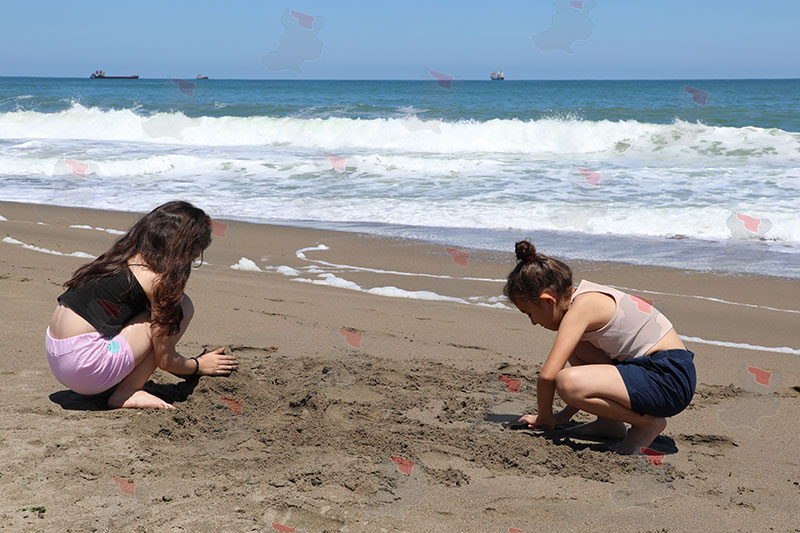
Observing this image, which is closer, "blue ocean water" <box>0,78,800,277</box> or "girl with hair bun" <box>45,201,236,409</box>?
"girl with hair bun" <box>45,201,236,409</box>

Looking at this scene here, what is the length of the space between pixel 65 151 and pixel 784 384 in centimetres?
1804

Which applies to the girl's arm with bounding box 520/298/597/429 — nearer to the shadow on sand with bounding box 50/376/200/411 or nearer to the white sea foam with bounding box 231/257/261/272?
the shadow on sand with bounding box 50/376/200/411

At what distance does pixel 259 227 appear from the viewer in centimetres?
893

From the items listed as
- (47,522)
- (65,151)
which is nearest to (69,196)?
(65,151)

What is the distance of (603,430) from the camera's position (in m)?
3.25

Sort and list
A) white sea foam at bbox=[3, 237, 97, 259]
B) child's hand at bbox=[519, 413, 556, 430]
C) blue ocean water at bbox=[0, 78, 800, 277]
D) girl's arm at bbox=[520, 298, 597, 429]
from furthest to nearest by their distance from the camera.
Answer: blue ocean water at bbox=[0, 78, 800, 277] → white sea foam at bbox=[3, 237, 97, 259] → child's hand at bbox=[519, 413, 556, 430] → girl's arm at bbox=[520, 298, 597, 429]

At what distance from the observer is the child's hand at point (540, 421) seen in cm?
315

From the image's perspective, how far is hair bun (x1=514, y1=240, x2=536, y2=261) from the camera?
295 centimetres

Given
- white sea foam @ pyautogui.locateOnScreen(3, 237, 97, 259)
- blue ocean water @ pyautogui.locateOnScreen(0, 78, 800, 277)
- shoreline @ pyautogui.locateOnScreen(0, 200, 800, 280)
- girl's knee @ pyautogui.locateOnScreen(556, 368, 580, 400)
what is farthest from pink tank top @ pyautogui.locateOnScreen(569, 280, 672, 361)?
white sea foam @ pyautogui.locateOnScreen(3, 237, 97, 259)

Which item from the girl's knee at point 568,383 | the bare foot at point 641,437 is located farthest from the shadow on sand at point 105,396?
the bare foot at point 641,437

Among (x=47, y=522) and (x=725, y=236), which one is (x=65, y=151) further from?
(x=47, y=522)

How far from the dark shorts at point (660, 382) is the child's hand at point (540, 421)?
0.36 meters

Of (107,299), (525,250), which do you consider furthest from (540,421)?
(107,299)

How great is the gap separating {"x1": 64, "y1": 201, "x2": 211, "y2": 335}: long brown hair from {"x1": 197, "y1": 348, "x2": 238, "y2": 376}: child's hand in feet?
1.44
